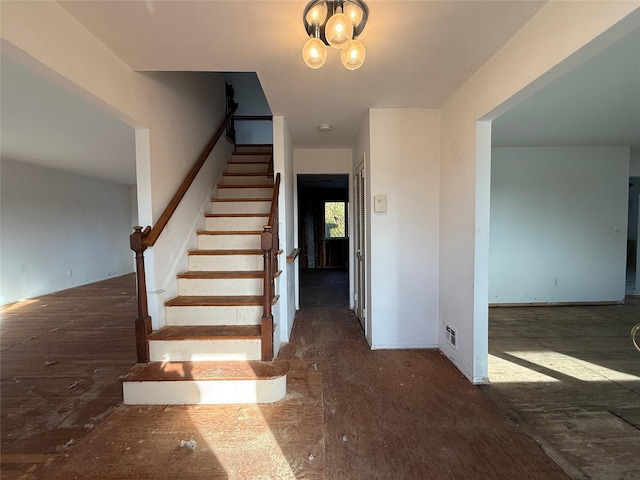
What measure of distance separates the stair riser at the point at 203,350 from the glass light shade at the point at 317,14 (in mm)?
2004

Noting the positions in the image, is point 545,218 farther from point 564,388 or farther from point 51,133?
point 51,133

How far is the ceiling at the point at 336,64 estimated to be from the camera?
4.39 feet

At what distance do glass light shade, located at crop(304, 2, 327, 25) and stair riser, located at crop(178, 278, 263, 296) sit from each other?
1880 mm

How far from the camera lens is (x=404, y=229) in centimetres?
254

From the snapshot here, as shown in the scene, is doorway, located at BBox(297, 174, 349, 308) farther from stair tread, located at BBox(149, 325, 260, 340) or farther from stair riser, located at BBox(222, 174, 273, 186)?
stair tread, located at BBox(149, 325, 260, 340)

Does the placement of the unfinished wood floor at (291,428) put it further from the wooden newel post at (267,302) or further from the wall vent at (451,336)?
the wooden newel post at (267,302)

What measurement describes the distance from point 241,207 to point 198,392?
2096 millimetres

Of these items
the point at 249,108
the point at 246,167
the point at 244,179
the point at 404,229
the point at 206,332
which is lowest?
the point at 206,332

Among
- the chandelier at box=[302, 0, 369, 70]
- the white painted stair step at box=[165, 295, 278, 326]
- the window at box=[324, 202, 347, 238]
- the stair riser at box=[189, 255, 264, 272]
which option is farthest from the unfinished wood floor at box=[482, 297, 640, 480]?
the window at box=[324, 202, 347, 238]

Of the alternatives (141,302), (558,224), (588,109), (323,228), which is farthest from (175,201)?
(323,228)

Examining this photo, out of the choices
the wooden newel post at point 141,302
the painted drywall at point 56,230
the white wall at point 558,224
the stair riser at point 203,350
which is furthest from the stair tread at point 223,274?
the painted drywall at point 56,230

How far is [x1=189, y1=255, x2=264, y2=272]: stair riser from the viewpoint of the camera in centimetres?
260

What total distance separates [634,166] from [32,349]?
8.58 m

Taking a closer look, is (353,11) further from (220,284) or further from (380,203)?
(220,284)
